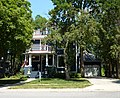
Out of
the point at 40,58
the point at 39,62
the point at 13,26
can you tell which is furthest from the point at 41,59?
the point at 13,26

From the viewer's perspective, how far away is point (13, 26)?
27.3 m

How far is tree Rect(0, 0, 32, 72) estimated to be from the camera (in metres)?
27.0

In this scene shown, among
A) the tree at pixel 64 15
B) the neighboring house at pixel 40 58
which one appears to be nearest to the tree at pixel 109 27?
the tree at pixel 64 15

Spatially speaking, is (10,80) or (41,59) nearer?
(10,80)

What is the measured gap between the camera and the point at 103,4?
1718 inches

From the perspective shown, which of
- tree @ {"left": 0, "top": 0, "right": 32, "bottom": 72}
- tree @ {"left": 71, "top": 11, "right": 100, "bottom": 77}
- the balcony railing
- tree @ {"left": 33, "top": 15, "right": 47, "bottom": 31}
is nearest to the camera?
tree @ {"left": 0, "top": 0, "right": 32, "bottom": 72}

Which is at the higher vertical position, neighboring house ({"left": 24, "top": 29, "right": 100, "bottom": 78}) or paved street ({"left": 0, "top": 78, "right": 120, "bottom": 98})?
neighboring house ({"left": 24, "top": 29, "right": 100, "bottom": 78})

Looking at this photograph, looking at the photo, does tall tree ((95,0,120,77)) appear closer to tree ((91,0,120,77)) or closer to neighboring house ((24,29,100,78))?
tree ((91,0,120,77))

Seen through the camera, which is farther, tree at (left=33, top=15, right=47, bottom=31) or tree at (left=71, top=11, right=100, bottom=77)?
tree at (left=33, top=15, right=47, bottom=31)

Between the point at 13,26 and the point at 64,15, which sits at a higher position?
the point at 64,15

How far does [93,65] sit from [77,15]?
2032 cm

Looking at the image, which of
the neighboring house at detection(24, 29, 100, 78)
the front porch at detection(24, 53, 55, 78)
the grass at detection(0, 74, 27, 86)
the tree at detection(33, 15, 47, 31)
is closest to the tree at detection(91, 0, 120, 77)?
the neighboring house at detection(24, 29, 100, 78)

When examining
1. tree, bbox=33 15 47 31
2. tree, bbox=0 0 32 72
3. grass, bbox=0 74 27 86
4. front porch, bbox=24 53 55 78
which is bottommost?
grass, bbox=0 74 27 86

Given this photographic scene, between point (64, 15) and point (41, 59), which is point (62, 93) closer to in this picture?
point (64, 15)
